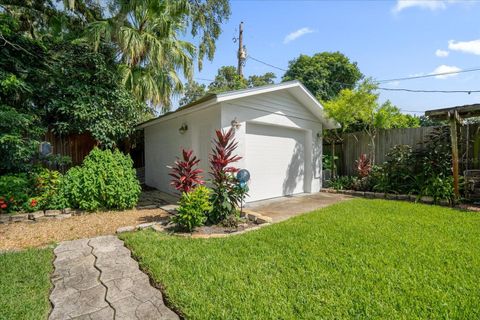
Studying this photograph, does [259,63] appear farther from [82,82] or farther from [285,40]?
[82,82]

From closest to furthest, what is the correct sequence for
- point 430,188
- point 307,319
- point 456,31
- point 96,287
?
1. point 307,319
2. point 96,287
3. point 430,188
4. point 456,31

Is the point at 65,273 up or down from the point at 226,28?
down

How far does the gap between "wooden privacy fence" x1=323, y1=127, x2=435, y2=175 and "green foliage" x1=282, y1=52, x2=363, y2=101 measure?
9.96 metres

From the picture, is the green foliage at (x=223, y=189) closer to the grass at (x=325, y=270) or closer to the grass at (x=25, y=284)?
the grass at (x=325, y=270)

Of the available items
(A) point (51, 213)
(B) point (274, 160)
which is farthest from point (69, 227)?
(B) point (274, 160)

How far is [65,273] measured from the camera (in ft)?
10.2

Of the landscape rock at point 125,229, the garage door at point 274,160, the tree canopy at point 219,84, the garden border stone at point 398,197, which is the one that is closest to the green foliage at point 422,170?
the garden border stone at point 398,197

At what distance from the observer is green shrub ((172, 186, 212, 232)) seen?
4.50 m

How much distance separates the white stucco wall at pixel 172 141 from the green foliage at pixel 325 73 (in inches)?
529

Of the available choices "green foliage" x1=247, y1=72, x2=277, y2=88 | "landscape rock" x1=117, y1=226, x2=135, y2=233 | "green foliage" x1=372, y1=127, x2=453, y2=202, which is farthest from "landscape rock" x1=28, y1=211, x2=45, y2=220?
"green foliage" x1=247, y1=72, x2=277, y2=88

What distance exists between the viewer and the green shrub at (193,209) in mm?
4504

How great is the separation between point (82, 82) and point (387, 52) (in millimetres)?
11637

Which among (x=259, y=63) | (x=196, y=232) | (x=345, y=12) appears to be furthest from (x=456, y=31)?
(x=196, y=232)

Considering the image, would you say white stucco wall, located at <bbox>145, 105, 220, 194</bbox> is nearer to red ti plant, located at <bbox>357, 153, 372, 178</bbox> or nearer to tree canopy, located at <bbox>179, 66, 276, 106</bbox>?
red ti plant, located at <bbox>357, 153, 372, 178</bbox>
